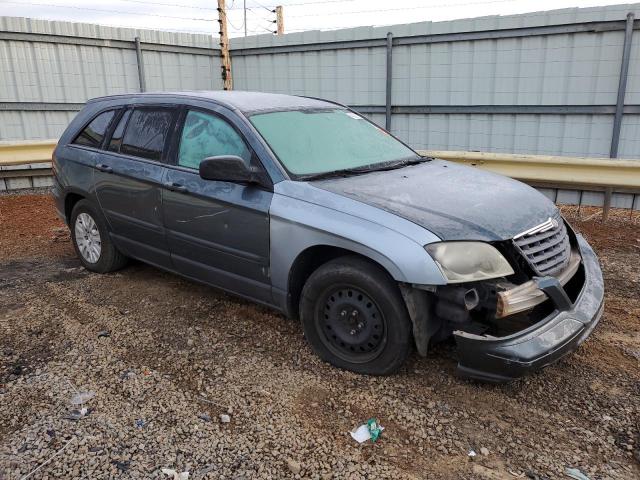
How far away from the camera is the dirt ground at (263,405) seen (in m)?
2.65

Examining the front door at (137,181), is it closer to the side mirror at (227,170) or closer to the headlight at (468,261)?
the side mirror at (227,170)

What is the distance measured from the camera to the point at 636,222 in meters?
6.99

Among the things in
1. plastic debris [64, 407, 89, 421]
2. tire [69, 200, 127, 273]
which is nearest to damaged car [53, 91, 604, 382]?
tire [69, 200, 127, 273]

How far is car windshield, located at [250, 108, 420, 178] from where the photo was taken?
378 cm

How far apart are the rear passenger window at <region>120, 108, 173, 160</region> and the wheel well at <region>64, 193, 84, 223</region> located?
1.00 meters

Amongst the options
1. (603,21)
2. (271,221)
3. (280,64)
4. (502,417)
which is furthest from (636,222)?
(280,64)

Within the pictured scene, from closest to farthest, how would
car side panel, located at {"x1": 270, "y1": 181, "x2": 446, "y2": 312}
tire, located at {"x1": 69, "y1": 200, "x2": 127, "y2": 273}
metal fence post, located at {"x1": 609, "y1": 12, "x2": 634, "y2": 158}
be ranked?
car side panel, located at {"x1": 270, "y1": 181, "x2": 446, "y2": 312}
tire, located at {"x1": 69, "y1": 200, "x2": 127, "y2": 273}
metal fence post, located at {"x1": 609, "y1": 12, "x2": 634, "y2": 158}

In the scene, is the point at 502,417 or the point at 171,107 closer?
the point at 502,417

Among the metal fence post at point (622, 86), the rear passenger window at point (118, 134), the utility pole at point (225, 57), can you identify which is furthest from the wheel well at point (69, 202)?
the metal fence post at point (622, 86)

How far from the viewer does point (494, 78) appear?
28.7 feet

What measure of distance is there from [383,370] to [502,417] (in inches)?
29.0

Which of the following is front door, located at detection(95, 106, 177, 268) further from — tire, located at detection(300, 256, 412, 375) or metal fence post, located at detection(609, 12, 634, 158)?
metal fence post, located at detection(609, 12, 634, 158)

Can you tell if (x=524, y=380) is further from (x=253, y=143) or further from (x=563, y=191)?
(x=563, y=191)

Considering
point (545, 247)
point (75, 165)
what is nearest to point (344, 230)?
point (545, 247)
